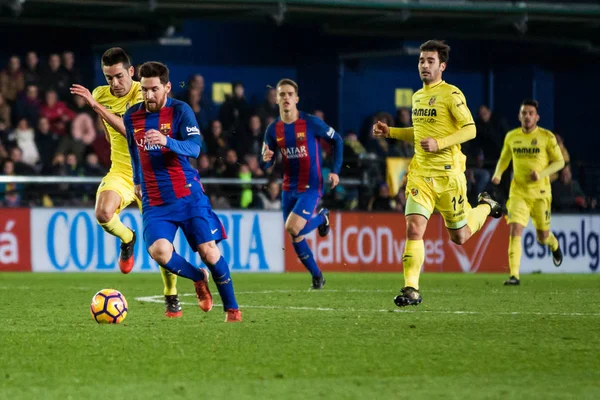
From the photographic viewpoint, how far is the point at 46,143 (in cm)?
1984

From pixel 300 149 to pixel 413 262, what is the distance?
15.6 feet

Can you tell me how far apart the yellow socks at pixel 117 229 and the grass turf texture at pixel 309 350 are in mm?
664

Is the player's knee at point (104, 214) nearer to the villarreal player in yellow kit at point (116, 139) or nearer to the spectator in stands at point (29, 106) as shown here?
the villarreal player in yellow kit at point (116, 139)

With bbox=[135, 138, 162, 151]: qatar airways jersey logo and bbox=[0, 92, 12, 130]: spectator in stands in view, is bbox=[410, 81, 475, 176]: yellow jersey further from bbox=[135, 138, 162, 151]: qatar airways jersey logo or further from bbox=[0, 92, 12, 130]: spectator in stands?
bbox=[0, 92, 12, 130]: spectator in stands

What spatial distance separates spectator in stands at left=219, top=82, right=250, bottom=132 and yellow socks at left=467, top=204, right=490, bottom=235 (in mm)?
9854

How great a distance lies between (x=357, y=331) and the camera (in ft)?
27.7

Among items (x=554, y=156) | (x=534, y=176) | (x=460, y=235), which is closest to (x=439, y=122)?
(x=460, y=235)

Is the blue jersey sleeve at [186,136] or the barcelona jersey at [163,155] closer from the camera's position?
the blue jersey sleeve at [186,136]

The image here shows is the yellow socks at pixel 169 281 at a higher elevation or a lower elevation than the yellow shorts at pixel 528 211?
lower

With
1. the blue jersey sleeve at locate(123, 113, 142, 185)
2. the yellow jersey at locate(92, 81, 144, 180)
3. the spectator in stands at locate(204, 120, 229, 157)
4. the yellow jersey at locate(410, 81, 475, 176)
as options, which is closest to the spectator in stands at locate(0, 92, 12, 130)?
the spectator in stands at locate(204, 120, 229, 157)

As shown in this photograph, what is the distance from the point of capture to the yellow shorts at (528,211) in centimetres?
1630

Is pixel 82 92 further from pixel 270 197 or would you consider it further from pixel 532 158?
pixel 270 197

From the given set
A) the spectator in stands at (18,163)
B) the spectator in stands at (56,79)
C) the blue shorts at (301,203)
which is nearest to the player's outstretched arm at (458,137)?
the blue shorts at (301,203)

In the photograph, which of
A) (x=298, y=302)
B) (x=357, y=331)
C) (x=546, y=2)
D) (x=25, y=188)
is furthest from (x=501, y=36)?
(x=357, y=331)
